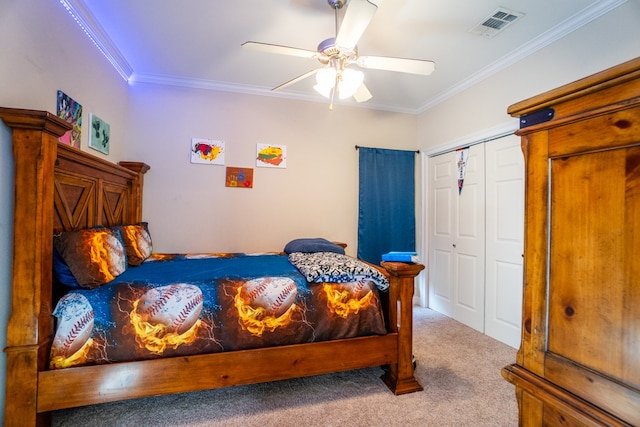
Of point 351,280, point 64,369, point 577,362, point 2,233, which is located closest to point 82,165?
point 2,233

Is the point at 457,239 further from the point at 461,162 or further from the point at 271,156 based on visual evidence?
the point at 271,156

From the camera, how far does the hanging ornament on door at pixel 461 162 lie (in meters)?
3.16

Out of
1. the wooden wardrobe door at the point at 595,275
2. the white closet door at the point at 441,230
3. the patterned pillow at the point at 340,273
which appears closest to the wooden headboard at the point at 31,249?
the patterned pillow at the point at 340,273

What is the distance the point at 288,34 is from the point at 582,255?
94.7 inches

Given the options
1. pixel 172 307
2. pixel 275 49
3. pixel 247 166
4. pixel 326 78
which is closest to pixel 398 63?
pixel 326 78

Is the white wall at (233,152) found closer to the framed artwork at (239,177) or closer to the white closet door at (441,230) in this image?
the framed artwork at (239,177)

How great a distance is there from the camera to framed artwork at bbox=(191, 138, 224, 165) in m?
3.15

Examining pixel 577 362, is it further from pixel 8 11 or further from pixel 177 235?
pixel 177 235

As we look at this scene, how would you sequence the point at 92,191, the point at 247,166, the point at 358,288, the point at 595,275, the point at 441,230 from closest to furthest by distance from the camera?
the point at 595,275
the point at 358,288
the point at 92,191
the point at 247,166
the point at 441,230

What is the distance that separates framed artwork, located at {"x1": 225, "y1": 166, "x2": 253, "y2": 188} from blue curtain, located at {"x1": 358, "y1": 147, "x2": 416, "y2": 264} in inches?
53.2

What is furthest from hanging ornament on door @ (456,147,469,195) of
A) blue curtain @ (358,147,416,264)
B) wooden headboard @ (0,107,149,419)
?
wooden headboard @ (0,107,149,419)

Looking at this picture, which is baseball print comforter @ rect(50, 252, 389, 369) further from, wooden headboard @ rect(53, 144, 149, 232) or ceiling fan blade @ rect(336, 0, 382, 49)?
ceiling fan blade @ rect(336, 0, 382, 49)

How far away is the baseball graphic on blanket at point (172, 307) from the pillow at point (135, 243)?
2.77ft

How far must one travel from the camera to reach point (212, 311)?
165cm
